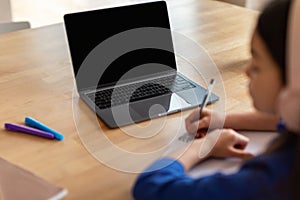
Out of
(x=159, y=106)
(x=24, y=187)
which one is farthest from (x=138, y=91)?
(x=24, y=187)

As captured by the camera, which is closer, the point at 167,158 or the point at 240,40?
the point at 167,158

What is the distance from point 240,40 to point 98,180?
95 cm

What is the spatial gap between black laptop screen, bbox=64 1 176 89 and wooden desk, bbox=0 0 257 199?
0.34 ft

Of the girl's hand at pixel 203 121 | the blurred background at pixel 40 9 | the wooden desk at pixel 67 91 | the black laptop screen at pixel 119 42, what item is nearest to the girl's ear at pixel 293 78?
the wooden desk at pixel 67 91

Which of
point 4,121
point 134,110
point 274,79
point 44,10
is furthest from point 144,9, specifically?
point 44,10

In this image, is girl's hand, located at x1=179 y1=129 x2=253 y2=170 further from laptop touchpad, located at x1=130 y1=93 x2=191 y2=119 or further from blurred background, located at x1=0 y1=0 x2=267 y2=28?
blurred background, located at x1=0 y1=0 x2=267 y2=28

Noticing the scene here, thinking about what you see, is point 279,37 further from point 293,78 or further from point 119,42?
point 119,42

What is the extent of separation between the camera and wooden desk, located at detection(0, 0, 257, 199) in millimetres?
1017

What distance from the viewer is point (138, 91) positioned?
133 cm

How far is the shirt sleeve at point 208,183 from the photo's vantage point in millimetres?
748

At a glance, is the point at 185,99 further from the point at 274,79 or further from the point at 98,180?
the point at 274,79

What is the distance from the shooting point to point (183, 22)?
1906 mm

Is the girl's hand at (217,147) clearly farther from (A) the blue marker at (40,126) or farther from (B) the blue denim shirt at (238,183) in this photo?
(A) the blue marker at (40,126)

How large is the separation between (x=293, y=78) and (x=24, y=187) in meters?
0.56
